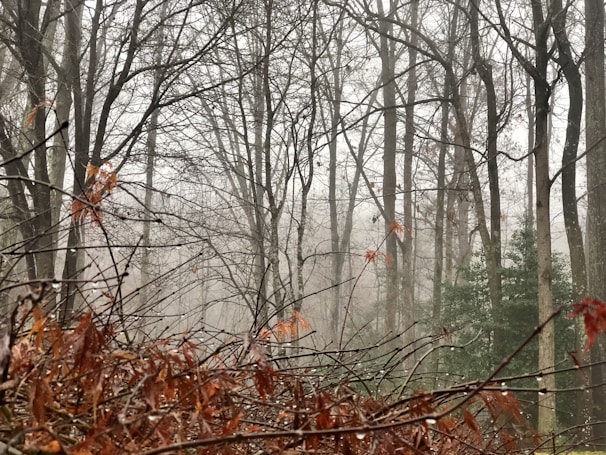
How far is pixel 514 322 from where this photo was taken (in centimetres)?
1100

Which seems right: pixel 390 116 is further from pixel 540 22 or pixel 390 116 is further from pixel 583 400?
pixel 583 400

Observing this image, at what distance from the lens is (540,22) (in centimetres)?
814

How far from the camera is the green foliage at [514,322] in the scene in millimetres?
10734

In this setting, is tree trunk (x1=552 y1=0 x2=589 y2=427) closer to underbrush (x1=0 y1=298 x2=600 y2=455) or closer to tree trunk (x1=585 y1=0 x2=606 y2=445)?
tree trunk (x1=585 y1=0 x2=606 y2=445)

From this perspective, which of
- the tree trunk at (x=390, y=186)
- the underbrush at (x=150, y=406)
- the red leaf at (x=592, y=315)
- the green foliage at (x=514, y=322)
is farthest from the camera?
the tree trunk at (x=390, y=186)

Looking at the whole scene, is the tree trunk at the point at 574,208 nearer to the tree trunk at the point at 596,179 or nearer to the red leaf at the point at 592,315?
the tree trunk at the point at 596,179

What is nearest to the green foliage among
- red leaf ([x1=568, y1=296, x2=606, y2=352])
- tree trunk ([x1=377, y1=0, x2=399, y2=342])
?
tree trunk ([x1=377, y1=0, x2=399, y2=342])

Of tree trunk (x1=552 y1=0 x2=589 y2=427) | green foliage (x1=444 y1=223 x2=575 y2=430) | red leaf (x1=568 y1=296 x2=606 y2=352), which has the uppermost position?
tree trunk (x1=552 y1=0 x2=589 y2=427)

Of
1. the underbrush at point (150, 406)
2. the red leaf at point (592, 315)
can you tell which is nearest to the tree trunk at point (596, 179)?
the red leaf at point (592, 315)

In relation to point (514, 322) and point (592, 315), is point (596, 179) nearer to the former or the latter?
point (514, 322)

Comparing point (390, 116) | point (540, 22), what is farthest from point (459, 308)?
point (540, 22)

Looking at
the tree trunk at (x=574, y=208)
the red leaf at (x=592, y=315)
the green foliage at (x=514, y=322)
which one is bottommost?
the green foliage at (x=514, y=322)

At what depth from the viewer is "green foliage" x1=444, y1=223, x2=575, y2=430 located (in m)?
10.7

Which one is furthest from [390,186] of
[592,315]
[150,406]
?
[150,406]
